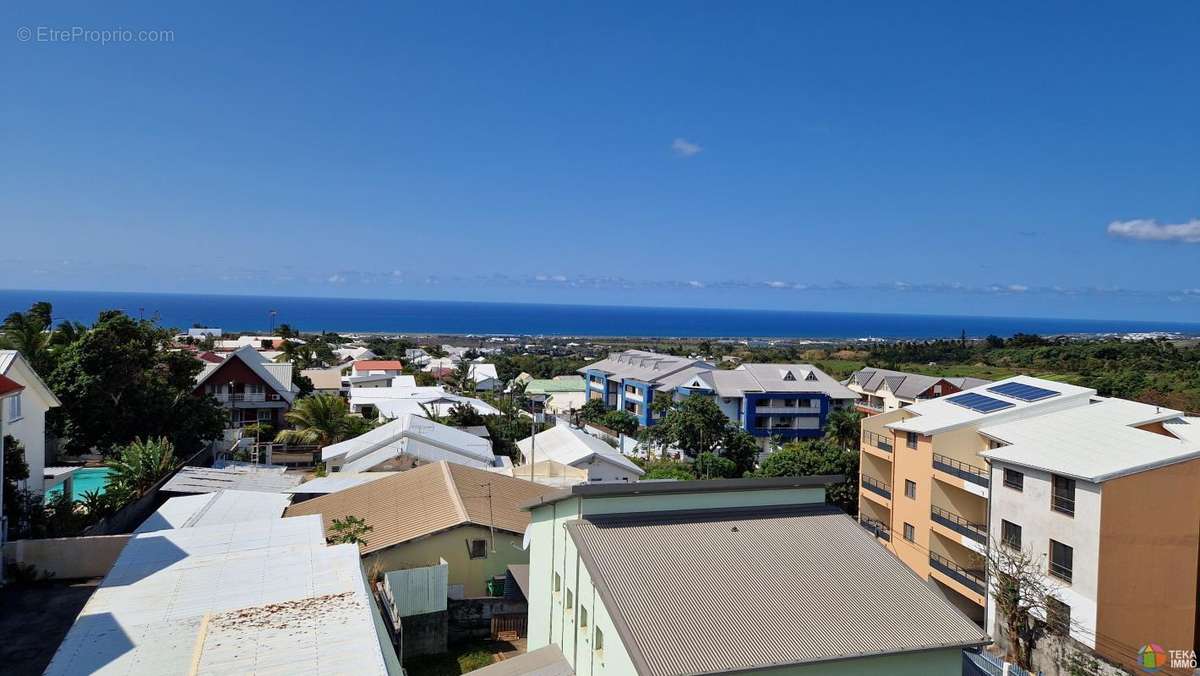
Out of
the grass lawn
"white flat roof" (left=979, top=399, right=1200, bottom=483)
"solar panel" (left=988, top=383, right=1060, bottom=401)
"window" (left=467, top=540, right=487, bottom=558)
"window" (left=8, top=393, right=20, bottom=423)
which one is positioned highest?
"solar panel" (left=988, top=383, right=1060, bottom=401)

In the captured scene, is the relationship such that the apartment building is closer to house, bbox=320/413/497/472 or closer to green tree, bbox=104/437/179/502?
house, bbox=320/413/497/472

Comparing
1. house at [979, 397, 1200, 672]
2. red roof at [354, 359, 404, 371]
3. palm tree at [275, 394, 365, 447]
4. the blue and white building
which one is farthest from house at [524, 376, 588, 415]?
house at [979, 397, 1200, 672]

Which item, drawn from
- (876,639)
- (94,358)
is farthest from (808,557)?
(94,358)

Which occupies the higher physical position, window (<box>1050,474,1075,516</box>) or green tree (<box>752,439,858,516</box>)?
window (<box>1050,474,1075,516</box>)

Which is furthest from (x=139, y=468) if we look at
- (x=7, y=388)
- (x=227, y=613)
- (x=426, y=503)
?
(x=227, y=613)

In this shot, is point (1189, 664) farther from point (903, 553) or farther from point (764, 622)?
point (764, 622)
